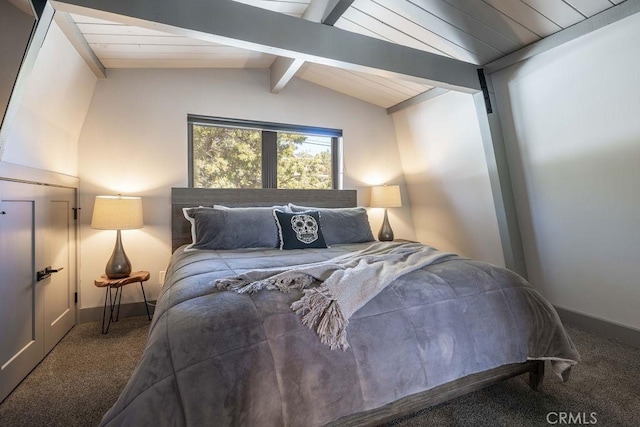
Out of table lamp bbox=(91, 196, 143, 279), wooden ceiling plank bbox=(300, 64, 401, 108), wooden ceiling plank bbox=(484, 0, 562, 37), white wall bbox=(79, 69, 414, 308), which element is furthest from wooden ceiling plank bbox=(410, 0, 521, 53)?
table lamp bbox=(91, 196, 143, 279)

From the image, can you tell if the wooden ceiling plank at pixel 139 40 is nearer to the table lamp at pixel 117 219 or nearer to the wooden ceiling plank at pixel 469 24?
the table lamp at pixel 117 219

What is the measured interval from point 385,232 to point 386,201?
37cm

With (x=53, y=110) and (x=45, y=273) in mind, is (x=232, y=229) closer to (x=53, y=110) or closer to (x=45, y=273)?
(x=45, y=273)

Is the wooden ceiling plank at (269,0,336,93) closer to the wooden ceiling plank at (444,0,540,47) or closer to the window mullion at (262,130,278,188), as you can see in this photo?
the window mullion at (262,130,278,188)

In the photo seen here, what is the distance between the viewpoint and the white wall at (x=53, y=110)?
181cm

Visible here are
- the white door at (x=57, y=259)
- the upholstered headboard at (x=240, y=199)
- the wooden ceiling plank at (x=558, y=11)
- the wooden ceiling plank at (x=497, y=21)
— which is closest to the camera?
the wooden ceiling plank at (x=558, y=11)

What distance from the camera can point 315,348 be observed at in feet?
3.58

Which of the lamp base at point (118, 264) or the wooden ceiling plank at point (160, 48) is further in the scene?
the lamp base at point (118, 264)

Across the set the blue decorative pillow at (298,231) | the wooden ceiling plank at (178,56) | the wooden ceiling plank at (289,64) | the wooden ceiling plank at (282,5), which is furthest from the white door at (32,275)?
the wooden ceiling plank at (289,64)

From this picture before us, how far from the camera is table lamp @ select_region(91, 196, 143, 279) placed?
2.37 meters

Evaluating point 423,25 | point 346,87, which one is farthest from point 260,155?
point 423,25

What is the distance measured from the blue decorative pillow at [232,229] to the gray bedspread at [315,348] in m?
0.72

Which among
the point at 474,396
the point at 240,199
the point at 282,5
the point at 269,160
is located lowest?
the point at 474,396

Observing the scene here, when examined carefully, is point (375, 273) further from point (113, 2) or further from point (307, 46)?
point (113, 2)
